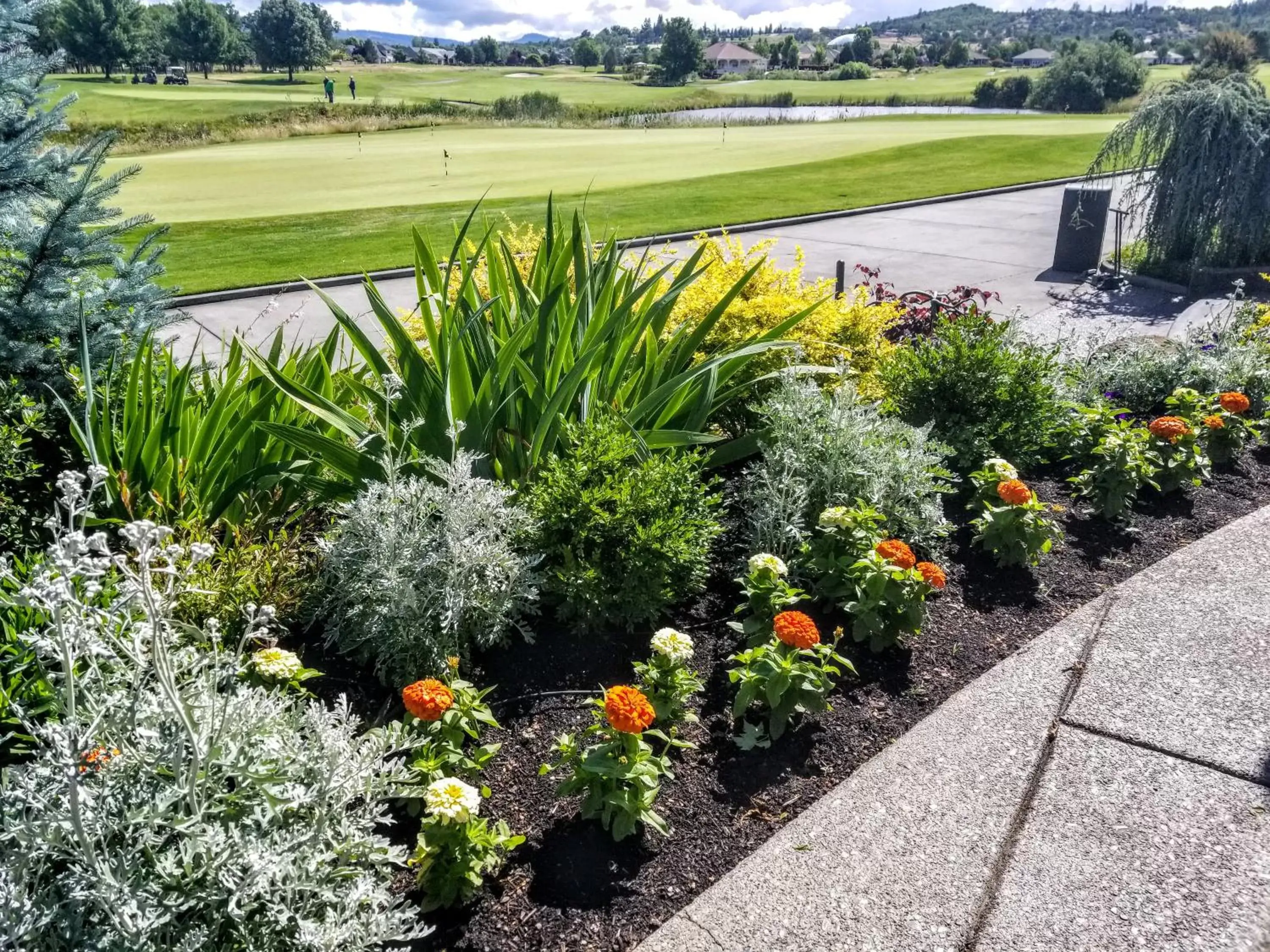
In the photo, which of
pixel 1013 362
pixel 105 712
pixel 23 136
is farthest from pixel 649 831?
pixel 23 136

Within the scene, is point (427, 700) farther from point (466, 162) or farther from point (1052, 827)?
point (466, 162)

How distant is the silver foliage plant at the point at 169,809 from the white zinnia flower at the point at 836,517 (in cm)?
194

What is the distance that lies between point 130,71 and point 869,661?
307 feet

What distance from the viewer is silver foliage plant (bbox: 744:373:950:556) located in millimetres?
3738

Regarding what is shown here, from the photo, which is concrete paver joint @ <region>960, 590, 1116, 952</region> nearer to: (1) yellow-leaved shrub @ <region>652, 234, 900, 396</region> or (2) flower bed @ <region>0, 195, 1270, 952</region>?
(2) flower bed @ <region>0, 195, 1270, 952</region>

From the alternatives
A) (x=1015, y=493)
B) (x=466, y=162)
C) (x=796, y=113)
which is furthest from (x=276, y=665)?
(x=796, y=113)

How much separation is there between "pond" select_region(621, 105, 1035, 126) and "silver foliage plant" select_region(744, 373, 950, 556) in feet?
129

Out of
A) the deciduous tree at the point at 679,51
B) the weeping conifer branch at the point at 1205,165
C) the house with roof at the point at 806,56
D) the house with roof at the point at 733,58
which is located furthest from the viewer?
the house with roof at the point at 733,58

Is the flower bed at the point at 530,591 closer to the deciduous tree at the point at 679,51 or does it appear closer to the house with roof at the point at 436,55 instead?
the deciduous tree at the point at 679,51

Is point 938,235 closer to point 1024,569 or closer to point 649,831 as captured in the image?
point 1024,569

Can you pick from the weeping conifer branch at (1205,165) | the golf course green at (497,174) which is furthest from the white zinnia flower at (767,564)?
the weeping conifer branch at (1205,165)

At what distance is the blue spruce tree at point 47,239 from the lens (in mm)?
4312

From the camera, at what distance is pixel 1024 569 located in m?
3.94

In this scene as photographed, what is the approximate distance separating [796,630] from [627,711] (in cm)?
70
